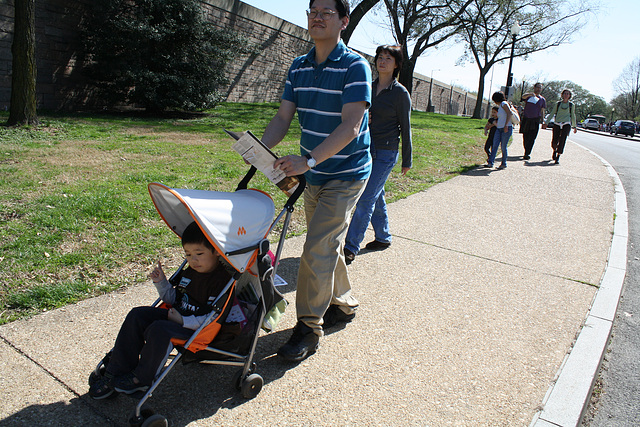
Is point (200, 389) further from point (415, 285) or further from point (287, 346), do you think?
point (415, 285)

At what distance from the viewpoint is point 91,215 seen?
486cm

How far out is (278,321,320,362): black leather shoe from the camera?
116 inches

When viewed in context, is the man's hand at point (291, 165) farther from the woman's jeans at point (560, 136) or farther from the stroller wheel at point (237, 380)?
the woman's jeans at point (560, 136)

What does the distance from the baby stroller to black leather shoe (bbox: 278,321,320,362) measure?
21 centimetres

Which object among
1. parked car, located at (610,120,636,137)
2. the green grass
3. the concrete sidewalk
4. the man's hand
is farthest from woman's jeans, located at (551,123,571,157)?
parked car, located at (610,120,636,137)

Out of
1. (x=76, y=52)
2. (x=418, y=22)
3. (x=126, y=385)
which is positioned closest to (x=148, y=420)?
(x=126, y=385)

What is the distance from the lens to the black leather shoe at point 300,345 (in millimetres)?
2957

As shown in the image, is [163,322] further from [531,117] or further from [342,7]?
[531,117]

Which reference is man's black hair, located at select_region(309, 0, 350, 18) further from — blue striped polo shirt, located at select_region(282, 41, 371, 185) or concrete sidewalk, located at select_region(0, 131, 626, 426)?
concrete sidewalk, located at select_region(0, 131, 626, 426)

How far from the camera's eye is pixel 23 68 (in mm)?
9312

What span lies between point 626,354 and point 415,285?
167cm

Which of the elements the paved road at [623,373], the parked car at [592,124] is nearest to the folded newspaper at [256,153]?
the paved road at [623,373]

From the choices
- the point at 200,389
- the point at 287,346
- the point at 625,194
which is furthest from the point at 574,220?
the point at 200,389

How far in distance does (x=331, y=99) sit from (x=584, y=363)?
8.12 ft
